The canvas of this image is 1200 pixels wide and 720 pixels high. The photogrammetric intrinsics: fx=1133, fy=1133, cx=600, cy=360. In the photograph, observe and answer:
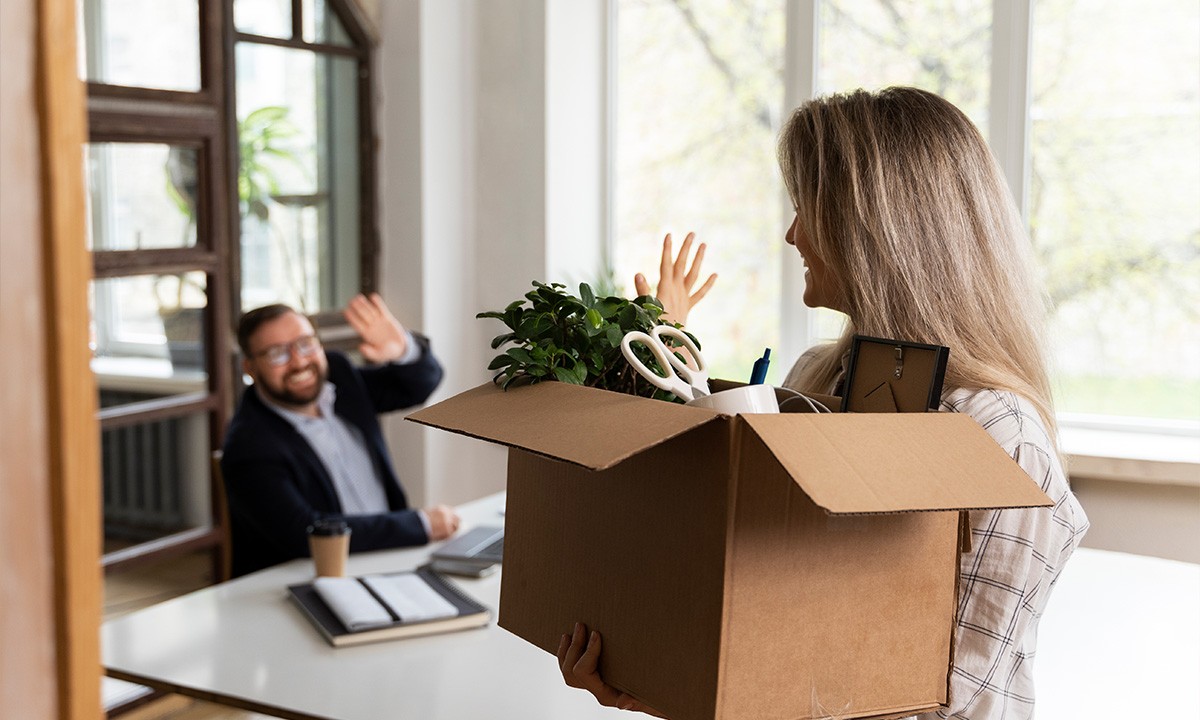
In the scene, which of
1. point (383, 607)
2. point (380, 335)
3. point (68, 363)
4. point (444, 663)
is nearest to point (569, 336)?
point (68, 363)

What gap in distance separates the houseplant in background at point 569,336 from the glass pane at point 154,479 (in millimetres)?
2350

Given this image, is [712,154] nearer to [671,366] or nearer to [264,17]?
[264,17]

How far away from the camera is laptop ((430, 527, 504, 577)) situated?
6.53 ft

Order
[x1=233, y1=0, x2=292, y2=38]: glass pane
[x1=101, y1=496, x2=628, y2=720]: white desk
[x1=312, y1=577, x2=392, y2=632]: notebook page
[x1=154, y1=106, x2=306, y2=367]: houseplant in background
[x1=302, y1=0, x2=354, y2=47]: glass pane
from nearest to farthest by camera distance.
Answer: [x1=101, y1=496, x2=628, y2=720]: white desk, [x1=312, y1=577, x2=392, y2=632]: notebook page, [x1=154, y1=106, x2=306, y2=367]: houseplant in background, [x1=233, y1=0, x2=292, y2=38]: glass pane, [x1=302, y1=0, x2=354, y2=47]: glass pane

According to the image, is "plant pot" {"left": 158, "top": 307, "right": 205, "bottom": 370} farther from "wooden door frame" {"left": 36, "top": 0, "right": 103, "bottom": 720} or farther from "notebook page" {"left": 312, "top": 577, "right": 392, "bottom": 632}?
"wooden door frame" {"left": 36, "top": 0, "right": 103, "bottom": 720}

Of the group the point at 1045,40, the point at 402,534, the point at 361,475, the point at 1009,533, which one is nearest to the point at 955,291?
the point at 1009,533

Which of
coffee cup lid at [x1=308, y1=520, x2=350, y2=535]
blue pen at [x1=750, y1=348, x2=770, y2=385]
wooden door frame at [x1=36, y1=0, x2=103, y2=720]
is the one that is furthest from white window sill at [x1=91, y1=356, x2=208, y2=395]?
wooden door frame at [x1=36, y1=0, x2=103, y2=720]

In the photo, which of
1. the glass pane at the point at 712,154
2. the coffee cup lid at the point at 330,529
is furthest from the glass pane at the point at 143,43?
the coffee cup lid at the point at 330,529

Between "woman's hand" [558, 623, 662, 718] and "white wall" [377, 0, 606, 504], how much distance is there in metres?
2.82

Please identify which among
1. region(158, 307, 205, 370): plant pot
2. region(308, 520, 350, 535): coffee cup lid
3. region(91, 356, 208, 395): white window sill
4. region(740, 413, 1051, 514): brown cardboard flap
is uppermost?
region(740, 413, 1051, 514): brown cardboard flap

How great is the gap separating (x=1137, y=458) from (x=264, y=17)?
2741 mm

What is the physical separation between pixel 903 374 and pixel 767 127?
2.91m

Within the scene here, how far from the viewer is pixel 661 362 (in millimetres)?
940

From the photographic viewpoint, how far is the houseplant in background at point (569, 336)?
3.14 ft
